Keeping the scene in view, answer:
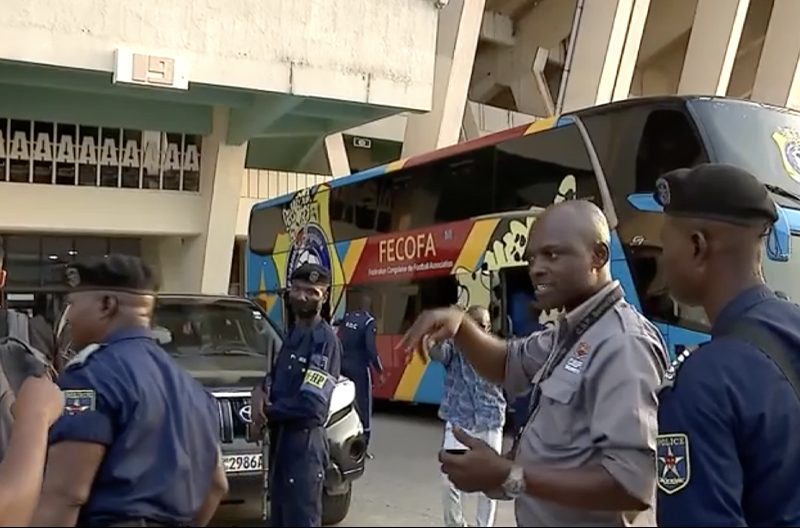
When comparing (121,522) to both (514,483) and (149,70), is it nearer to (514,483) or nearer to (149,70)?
(514,483)

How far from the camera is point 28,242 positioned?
18.2 meters

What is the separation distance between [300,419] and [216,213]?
1329 centimetres

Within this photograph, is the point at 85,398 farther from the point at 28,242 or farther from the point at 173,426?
the point at 28,242

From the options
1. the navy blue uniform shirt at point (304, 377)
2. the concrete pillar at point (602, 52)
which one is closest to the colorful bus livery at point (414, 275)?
the navy blue uniform shirt at point (304, 377)

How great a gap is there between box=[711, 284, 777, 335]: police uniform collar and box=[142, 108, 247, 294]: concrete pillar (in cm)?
1613

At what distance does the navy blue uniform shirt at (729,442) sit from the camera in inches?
75.7

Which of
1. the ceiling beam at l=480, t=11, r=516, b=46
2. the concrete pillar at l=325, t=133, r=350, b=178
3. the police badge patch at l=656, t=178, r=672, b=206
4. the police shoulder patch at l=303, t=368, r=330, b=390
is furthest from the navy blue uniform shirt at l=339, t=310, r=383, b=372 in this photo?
the ceiling beam at l=480, t=11, r=516, b=46

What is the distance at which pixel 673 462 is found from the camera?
1.98 metres

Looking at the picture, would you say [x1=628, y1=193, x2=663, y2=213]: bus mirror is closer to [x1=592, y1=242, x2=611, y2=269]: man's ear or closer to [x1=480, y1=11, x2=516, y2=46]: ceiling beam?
[x1=592, y1=242, x2=611, y2=269]: man's ear

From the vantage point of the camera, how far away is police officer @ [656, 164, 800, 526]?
1.93m

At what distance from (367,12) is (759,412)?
13.8 metres

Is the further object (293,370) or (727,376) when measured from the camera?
(293,370)

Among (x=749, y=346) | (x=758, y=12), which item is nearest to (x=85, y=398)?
(x=749, y=346)

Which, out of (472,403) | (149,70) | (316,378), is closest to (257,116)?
(149,70)
